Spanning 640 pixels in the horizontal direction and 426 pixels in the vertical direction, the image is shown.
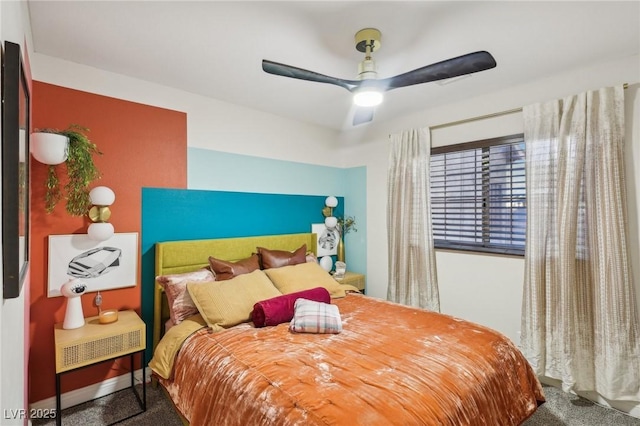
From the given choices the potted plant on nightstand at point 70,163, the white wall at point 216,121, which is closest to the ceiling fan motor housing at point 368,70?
the white wall at point 216,121

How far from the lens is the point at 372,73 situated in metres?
1.98

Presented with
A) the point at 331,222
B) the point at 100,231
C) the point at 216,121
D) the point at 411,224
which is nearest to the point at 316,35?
the point at 216,121

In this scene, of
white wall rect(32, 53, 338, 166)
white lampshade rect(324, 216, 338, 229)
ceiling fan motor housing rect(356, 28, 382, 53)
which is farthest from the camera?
white lampshade rect(324, 216, 338, 229)

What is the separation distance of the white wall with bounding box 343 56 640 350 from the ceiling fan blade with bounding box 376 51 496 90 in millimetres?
1415

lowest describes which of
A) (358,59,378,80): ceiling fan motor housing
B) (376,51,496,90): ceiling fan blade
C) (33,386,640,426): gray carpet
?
(33,386,640,426): gray carpet

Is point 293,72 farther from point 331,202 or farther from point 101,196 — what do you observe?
point 331,202

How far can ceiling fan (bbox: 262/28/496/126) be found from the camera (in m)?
1.71

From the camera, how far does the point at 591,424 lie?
2143mm

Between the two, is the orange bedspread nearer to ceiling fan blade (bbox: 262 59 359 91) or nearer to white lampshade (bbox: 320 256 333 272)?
white lampshade (bbox: 320 256 333 272)

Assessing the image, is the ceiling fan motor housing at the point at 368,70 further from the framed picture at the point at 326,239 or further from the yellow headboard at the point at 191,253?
the framed picture at the point at 326,239

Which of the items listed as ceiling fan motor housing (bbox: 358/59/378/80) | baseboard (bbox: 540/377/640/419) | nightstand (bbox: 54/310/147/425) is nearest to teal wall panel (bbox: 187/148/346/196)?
nightstand (bbox: 54/310/147/425)

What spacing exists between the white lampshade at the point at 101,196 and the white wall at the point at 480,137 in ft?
9.18

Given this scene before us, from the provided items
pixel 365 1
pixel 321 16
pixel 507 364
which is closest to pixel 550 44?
pixel 365 1

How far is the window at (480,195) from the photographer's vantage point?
9.39 feet
